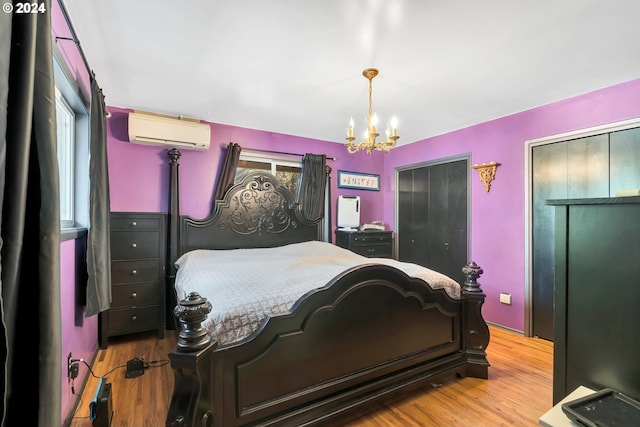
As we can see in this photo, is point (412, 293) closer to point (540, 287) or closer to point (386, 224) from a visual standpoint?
point (540, 287)

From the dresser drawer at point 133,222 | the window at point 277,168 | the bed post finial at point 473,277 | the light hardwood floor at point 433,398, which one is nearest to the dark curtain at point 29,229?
the light hardwood floor at point 433,398

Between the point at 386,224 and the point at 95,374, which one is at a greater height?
the point at 386,224

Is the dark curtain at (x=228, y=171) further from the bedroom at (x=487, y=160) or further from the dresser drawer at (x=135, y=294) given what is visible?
the dresser drawer at (x=135, y=294)

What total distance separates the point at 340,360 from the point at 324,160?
2.77 metres

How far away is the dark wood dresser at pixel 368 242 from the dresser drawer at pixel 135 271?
7.32ft

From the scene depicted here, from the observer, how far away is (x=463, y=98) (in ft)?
9.09

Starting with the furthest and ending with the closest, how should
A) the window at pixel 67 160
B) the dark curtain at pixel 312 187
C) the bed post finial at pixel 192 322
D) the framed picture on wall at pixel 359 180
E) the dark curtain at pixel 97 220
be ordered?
1. the framed picture on wall at pixel 359 180
2. the dark curtain at pixel 312 187
3. the window at pixel 67 160
4. the dark curtain at pixel 97 220
5. the bed post finial at pixel 192 322

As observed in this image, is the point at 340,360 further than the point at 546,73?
No

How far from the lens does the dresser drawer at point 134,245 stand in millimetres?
2736

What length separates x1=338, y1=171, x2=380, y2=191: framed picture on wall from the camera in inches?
171

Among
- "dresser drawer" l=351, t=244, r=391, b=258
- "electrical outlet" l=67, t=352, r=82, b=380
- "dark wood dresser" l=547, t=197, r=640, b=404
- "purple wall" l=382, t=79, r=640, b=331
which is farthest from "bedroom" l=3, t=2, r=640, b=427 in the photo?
"dark wood dresser" l=547, t=197, r=640, b=404

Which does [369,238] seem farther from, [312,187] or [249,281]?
[249,281]

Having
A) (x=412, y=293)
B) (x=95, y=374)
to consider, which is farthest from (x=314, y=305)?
(x=95, y=374)

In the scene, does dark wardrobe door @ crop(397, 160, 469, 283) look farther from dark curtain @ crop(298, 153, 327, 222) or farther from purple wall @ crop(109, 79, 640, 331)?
dark curtain @ crop(298, 153, 327, 222)
